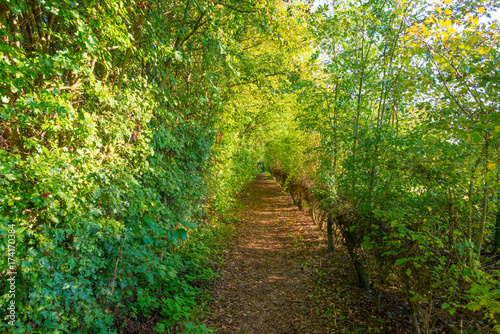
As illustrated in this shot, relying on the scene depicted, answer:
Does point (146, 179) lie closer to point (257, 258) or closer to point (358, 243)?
point (358, 243)

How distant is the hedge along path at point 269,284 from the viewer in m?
4.46

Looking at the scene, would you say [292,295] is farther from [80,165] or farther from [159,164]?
[80,165]

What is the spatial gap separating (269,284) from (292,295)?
71cm

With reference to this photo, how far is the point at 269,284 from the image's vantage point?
596 centimetres

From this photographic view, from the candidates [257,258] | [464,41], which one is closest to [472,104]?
[464,41]

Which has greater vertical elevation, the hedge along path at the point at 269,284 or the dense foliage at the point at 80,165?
the dense foliage at the point at 80,165

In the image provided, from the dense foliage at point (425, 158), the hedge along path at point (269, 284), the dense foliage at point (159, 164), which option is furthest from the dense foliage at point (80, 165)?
the dense foliage at point (425, 158)

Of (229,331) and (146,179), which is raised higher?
(146,179)

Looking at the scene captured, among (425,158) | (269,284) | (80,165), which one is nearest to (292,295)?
(269,284)

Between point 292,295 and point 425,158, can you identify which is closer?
point 425,158

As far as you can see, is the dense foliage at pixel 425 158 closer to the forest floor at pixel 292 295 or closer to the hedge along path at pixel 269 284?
the forest floor at pixel 292 295

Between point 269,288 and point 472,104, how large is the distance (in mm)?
5156

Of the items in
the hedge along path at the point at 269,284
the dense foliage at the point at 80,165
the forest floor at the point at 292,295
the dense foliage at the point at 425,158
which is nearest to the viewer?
the dense foliage at the point at 80,165

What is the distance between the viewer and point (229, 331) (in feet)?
13.7
